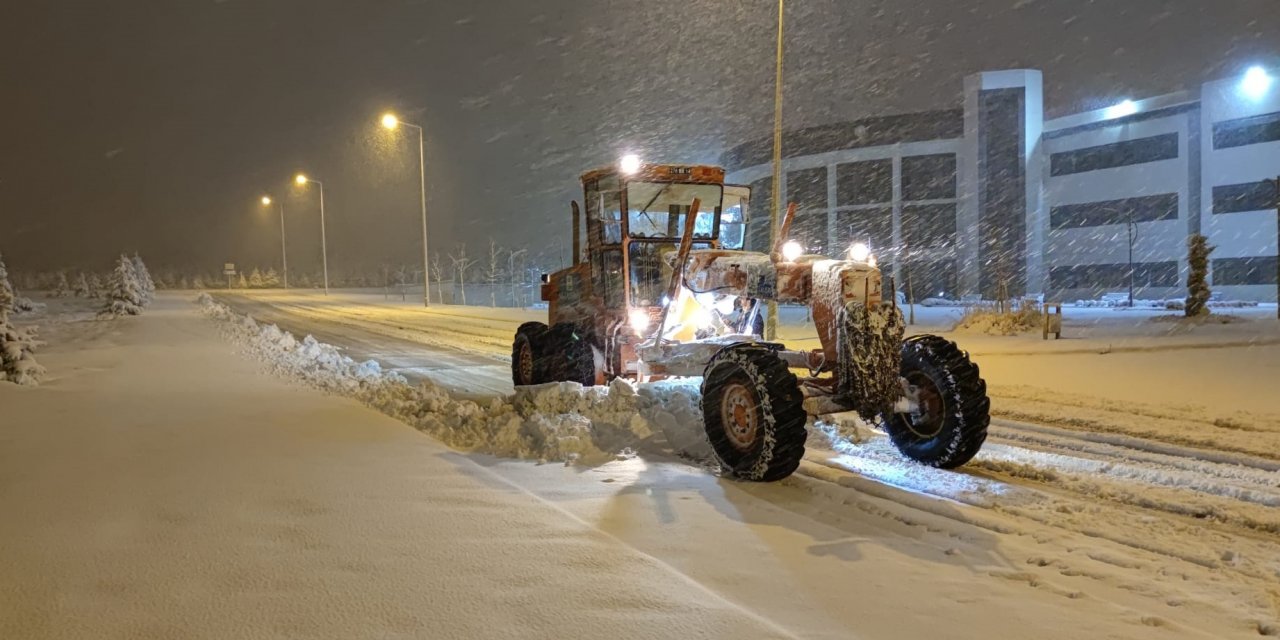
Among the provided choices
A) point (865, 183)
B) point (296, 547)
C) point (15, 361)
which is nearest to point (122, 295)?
point (15, 361)

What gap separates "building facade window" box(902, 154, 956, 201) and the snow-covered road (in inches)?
1861

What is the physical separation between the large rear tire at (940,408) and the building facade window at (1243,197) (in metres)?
46.0

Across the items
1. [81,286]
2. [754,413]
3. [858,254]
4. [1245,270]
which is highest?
[81,286]

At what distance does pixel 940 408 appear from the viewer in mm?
7238

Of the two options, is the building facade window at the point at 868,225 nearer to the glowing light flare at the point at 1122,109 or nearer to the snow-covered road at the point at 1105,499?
the glowing light flare at the point at 1122,109

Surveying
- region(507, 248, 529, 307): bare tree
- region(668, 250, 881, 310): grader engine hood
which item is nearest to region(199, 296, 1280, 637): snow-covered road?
region(668, 250, 881, 310): grader engine hood

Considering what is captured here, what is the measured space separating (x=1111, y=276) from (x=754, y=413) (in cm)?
5079

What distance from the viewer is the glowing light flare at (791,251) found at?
7.45m

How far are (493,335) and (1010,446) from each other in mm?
16419

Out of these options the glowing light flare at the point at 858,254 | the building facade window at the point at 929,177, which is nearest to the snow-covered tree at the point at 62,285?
the building facade window at the point at 929,177

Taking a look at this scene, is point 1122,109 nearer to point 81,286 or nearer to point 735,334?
point 735,334

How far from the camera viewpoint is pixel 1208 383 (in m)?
12.5

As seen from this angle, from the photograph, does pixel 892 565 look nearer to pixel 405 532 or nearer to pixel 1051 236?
pixel 405 532

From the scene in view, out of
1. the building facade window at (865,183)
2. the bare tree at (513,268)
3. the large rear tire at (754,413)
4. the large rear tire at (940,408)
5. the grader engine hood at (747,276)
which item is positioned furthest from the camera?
the building facade window at (865,183)
